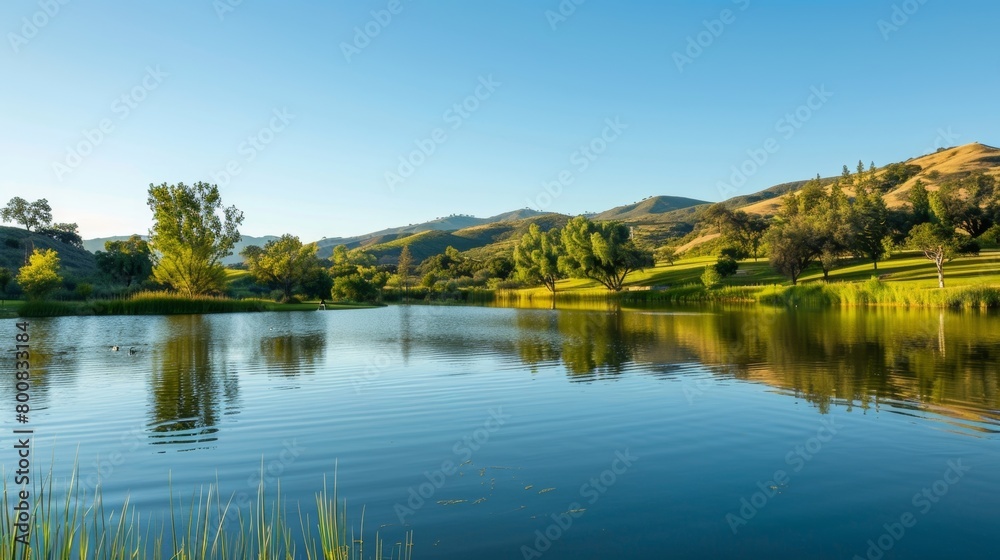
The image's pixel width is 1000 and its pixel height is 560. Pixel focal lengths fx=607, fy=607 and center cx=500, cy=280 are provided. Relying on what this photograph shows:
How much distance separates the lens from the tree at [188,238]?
6881 centimetres

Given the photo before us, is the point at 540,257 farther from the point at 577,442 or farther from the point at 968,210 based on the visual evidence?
the point at 577,442

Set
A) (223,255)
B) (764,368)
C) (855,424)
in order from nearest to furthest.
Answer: (855,424) → (764,368) → (223,255)

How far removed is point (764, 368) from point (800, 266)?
209ft

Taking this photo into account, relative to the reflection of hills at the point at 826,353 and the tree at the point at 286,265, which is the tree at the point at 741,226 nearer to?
the reflection of hills at the point at 826,353

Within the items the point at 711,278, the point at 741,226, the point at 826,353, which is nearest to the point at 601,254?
the point at 711,278

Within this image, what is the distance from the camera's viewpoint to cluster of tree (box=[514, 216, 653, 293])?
97.0 metres

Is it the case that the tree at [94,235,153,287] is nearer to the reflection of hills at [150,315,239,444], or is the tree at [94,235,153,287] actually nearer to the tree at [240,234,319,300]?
the tree at [240,234,319,300]

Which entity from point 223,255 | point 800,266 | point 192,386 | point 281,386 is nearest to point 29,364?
point 192,386

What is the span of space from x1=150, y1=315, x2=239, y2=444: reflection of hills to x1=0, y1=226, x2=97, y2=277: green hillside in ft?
283

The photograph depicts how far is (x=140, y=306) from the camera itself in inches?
2291

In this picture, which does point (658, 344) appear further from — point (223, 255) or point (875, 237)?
point (875, 237)

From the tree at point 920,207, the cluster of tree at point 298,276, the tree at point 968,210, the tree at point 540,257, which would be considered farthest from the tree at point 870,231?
the cluster of tree at point 298,276

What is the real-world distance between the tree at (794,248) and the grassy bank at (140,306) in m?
64.7

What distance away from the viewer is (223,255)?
241ft
